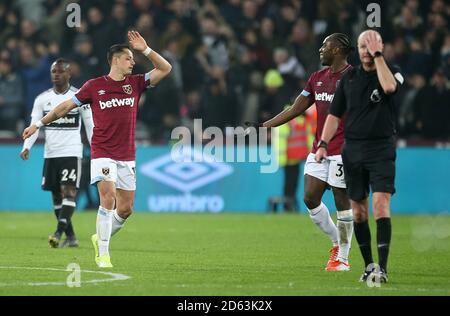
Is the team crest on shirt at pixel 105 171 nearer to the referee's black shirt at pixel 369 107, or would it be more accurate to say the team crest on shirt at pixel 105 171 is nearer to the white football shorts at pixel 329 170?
the white football shorts at pixel 329 170

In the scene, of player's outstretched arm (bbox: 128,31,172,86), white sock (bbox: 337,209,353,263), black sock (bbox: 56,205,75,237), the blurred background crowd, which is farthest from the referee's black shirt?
the blurred background crowd

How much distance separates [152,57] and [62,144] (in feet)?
13.5

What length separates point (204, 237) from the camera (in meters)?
18.4

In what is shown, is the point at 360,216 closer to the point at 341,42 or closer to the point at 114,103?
the point at 341,42

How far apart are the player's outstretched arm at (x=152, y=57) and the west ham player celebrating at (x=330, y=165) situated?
1.62 metres

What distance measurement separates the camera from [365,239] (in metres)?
11.6

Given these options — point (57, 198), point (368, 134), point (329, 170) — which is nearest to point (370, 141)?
point (368, 134)

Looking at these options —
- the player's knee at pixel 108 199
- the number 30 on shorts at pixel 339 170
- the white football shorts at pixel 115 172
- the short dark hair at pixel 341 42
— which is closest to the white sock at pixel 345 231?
the number 30 on shorts at pixel 339 170

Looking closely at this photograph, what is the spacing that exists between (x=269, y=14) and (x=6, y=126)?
6756 millimetres

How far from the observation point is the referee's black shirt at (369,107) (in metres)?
11.2
